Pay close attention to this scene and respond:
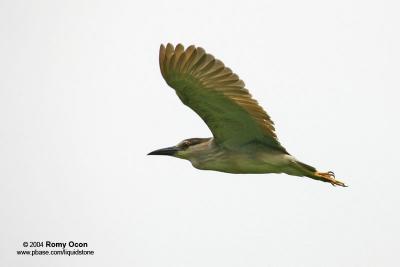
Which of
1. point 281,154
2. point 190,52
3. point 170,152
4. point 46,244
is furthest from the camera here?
point 46,244

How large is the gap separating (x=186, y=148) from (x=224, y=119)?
1.65m

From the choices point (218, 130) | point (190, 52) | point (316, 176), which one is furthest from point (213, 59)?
point (316, 176)

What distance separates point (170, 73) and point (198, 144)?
226 cm

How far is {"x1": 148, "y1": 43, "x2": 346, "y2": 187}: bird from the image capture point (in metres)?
15.3

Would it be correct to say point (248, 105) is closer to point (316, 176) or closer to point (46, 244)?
point (316, 176)

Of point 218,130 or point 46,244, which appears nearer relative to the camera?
point 218,130

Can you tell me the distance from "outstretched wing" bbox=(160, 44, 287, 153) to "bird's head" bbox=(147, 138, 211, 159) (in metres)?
0.66

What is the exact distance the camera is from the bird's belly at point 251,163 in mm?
16109

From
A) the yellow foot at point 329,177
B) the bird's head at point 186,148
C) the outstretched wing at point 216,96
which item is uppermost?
the outstretched wing at point 216,96

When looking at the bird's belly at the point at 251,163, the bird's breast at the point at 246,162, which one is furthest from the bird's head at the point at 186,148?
the bird's belly at the point at 251,163

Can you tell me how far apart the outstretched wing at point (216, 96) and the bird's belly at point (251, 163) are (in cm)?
27

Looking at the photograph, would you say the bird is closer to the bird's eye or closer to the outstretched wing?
the outstretched wing

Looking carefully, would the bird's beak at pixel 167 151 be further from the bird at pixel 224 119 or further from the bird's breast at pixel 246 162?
the bird's breast at pixel 246 162

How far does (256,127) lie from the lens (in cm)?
1608
